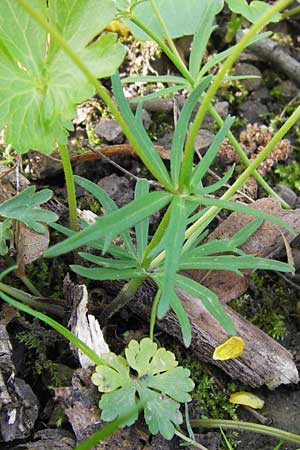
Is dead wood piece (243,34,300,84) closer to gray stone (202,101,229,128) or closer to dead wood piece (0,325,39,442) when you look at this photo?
gray stone (202,101,229,128)

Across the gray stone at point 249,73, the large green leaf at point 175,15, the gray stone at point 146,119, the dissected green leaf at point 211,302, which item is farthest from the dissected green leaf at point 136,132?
the gray stone at point 249,73

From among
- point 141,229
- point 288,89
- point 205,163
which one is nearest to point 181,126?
point 205,163

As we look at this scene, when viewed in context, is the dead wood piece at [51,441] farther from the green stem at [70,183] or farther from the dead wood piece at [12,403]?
the green stem at [70,183]

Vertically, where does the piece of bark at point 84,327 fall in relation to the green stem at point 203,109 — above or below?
below

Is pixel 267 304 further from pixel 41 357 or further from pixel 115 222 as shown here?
pixel 115 222

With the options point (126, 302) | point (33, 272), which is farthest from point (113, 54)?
point (33, 272)

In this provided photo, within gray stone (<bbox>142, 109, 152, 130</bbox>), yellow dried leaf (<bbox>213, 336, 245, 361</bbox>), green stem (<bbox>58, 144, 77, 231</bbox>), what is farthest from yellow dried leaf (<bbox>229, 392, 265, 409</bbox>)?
gray stone (<bbox>142, 109, 152, 130</bbox>)

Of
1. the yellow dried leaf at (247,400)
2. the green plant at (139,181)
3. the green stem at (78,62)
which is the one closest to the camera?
the green stem at (78,62)
